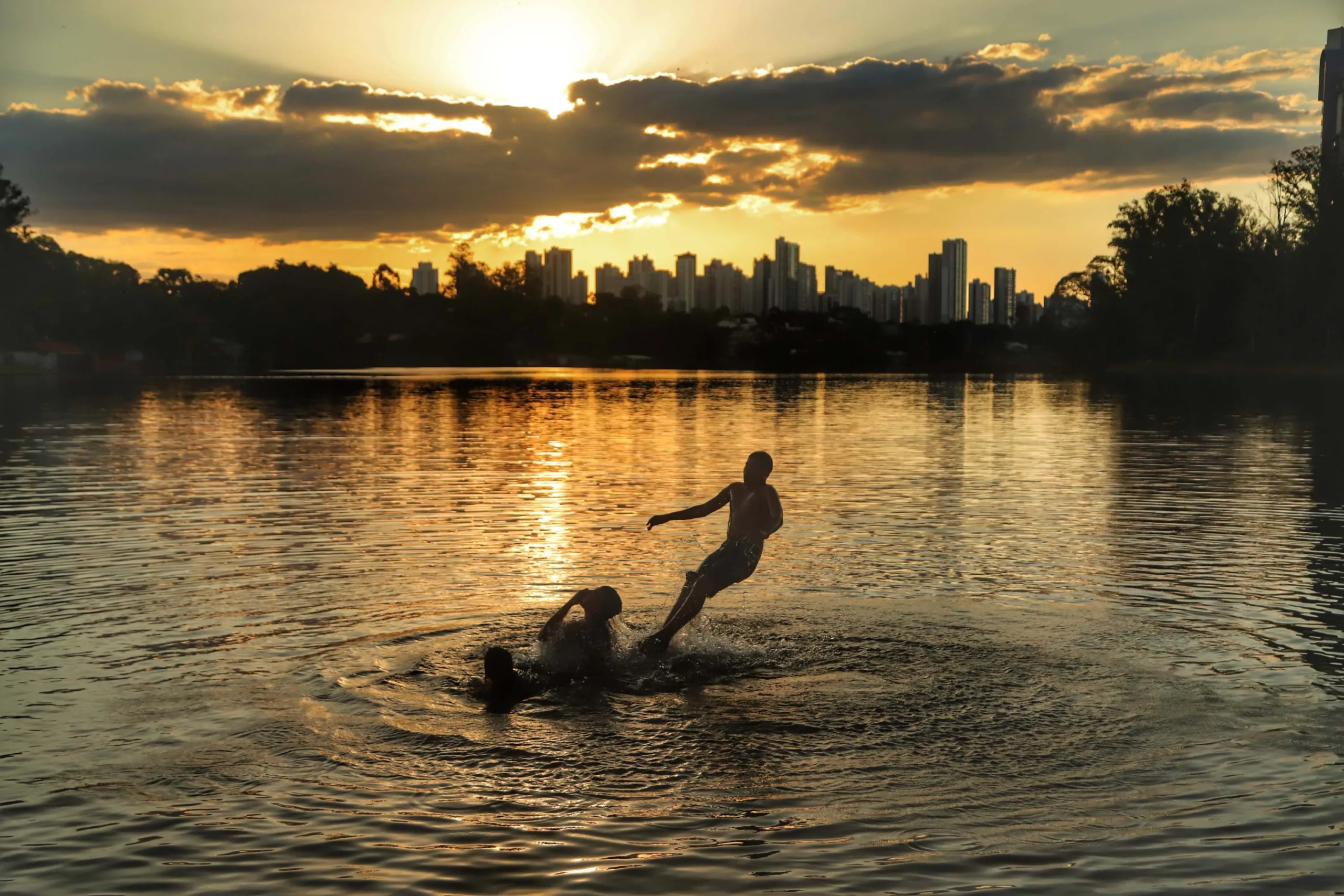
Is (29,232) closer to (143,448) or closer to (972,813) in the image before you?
(143,448)

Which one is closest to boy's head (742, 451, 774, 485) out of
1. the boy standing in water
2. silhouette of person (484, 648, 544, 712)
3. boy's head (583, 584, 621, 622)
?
the boy standing in water

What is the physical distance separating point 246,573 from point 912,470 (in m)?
17.7

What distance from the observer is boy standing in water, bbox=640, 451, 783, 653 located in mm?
11164

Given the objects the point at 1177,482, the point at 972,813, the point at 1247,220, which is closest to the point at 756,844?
the point at 972,813

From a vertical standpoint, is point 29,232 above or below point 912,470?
above

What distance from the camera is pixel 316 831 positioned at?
7363 millimetres

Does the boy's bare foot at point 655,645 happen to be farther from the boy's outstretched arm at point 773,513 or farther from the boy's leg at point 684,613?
the boy's outstretched arm at point 773,513

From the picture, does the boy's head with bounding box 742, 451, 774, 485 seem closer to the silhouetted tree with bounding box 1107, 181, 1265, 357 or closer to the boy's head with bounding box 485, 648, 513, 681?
the boy's head with bounding box 485, 648, 513, 681

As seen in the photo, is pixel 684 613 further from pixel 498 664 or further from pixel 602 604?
pixel 498 664

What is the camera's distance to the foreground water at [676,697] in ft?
23.2

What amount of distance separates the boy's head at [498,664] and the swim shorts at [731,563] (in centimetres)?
220

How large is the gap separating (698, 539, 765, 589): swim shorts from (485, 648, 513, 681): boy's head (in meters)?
2.20

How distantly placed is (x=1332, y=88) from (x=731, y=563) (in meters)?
132

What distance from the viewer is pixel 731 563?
11203mm
